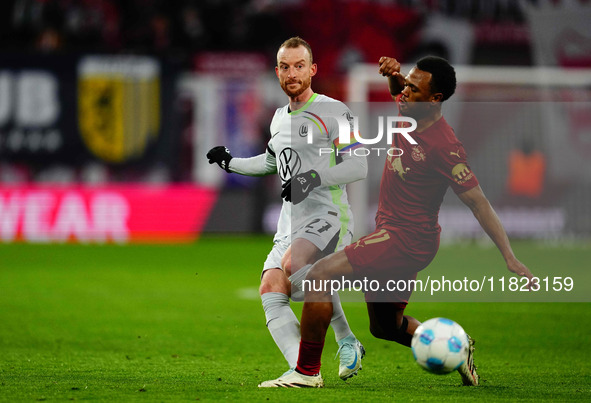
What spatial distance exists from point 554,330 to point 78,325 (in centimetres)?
400

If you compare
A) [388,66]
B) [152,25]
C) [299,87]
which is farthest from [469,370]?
[152,25]

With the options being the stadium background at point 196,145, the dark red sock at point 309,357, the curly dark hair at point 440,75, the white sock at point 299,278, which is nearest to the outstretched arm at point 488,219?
the curly dark hair at point 440,75

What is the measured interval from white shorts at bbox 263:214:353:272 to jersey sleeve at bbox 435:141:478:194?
2.26 ft

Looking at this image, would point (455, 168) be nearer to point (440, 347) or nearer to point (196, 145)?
point (440, 347)

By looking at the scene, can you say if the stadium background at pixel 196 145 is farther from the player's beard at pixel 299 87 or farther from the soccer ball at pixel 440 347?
the soccer ball at pixel 440 347

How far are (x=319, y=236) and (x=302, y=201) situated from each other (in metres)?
0.23

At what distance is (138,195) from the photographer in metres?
17.5

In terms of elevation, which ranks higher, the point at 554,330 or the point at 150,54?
the point at 150,54

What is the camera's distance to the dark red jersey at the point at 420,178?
543 centimetres

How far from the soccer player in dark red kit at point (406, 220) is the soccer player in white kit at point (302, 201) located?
0.21 m

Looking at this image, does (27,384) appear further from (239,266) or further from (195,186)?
(195,186)

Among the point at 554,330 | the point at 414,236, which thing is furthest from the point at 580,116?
the point at 414,236

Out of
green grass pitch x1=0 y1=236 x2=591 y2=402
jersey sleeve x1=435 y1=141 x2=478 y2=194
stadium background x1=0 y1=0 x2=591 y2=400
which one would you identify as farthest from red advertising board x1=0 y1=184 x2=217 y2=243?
jersey sleeve x1=435 y1=141 x2=478 y2=194

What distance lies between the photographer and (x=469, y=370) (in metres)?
5.63
